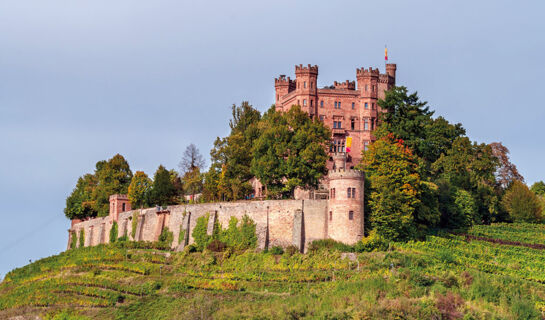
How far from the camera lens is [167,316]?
4834cm

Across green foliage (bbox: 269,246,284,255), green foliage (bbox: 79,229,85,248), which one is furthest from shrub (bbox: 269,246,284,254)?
green foliage (bbox: 79,229,85,248)

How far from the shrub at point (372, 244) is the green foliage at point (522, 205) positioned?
19.9 metres

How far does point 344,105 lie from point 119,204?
2163cm

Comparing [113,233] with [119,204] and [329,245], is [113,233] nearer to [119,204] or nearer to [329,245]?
[119,204]

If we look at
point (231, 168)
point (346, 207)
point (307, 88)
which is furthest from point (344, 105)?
point (346, 207)

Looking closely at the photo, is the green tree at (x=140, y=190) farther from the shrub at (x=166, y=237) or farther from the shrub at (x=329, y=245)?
the shrub at (x=329, y=245)

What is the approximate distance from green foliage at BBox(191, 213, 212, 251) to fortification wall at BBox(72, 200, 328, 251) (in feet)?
1.48

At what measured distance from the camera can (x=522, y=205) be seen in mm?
68188

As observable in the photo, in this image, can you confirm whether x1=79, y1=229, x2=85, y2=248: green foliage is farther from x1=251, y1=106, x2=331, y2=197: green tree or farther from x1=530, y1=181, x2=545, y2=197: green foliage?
x1=530, y1=181, x2=545, y2=197: green foliage

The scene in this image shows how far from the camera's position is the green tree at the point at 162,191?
7006cm

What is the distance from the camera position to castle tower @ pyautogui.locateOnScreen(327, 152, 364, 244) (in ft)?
175

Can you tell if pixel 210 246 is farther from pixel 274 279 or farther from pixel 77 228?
pixel 77 228

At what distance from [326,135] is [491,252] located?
50.4 ft

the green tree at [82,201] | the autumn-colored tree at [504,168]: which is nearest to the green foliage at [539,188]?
the autumn-colored tree at [504,168]
